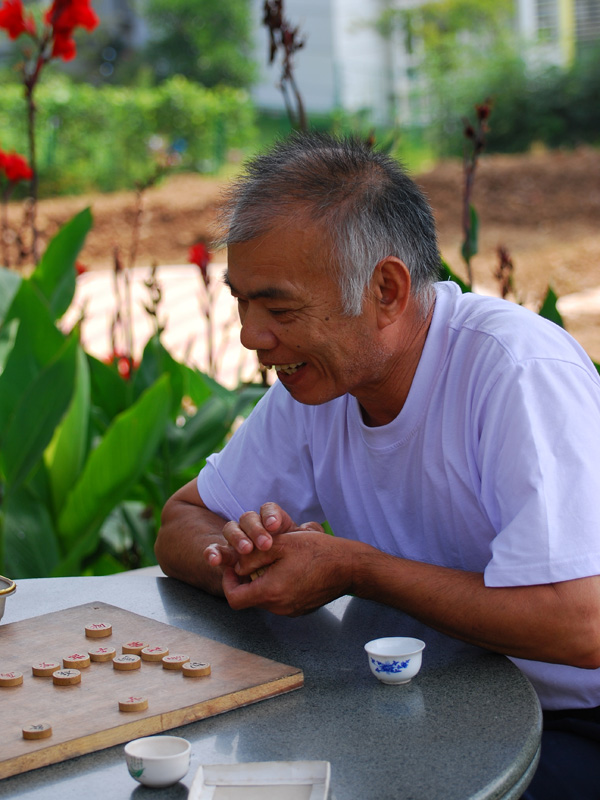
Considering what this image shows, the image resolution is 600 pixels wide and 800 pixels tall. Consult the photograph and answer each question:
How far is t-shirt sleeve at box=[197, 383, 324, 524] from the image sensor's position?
1882 millimetres

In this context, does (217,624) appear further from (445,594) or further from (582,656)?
(582,656)

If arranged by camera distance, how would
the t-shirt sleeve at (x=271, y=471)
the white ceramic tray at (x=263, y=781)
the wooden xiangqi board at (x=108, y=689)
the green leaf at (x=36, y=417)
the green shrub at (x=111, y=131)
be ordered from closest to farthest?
the white ceramic tray at (x=263, y=781), the wooden xiangqi board at (x=108, y=689), the t-shirt sleeve at (x=271, y=471), the green leaf at (x=36, y=417), the green shrub at (x=111, y=131)

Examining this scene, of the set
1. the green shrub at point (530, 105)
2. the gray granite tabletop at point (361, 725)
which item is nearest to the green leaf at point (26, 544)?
the gray granite tabletop at point (361, 725)

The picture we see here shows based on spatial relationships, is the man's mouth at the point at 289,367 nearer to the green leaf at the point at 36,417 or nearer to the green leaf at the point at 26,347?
the green leaf at the point at 36,417

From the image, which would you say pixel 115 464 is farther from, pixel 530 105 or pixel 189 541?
pixel 530 105

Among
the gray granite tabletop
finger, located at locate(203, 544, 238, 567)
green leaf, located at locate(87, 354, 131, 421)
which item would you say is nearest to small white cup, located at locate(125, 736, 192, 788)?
the gray granite tabletop

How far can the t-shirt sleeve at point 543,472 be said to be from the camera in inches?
52.5

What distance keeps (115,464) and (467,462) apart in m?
1.23

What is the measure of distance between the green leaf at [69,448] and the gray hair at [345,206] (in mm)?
1222

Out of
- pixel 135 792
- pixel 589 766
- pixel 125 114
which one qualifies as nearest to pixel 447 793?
pixel 135 792

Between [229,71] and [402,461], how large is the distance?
2786cm

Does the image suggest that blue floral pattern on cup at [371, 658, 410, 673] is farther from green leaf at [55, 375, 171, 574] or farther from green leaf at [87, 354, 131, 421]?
green leaf at [87, 354, 131, 421]

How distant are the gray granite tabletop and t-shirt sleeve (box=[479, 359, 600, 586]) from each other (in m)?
0.15

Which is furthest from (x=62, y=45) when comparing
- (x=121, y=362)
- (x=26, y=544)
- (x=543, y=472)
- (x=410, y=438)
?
(x=543, y=472)
